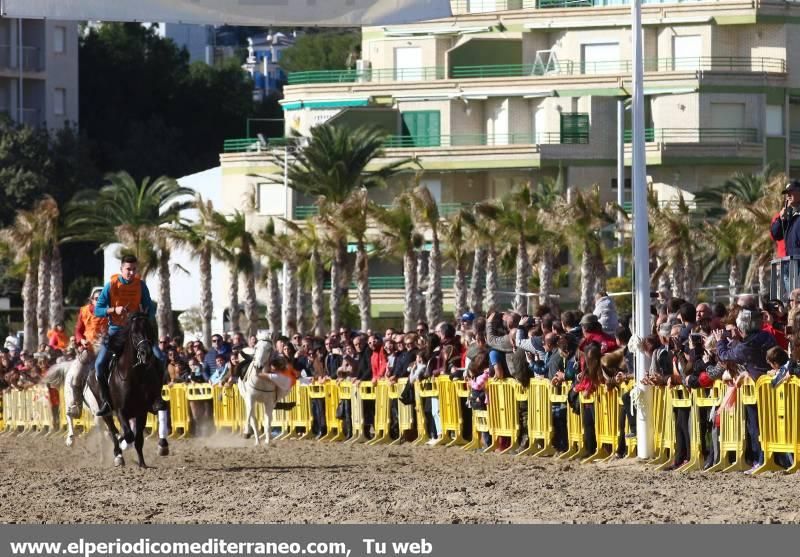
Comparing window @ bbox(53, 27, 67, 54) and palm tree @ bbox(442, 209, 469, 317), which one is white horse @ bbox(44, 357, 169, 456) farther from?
window @ bbox(53, 27, 67, 54)

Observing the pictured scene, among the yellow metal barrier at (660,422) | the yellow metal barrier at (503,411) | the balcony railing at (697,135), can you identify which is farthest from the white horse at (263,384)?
the balcony railing at (697,135)

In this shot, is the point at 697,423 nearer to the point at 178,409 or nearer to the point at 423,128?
the point at 178,409

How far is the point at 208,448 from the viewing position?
92.4ft

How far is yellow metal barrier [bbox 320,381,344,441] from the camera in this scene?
30.1 meters

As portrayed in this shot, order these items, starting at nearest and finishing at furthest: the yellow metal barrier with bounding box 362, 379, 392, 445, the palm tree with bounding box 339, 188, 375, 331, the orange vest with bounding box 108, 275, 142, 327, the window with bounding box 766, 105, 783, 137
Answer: the orange vest with bounding box 108, 275, 142, 327 → the yellow metal barrier with bounding box 362, 379, 392, 445 → the palm tree with bounding box 339, 188, 375, 331 → the window with bounding box 766, 105, 783, 137

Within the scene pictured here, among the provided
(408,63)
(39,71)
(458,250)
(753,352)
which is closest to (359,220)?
(458,250)

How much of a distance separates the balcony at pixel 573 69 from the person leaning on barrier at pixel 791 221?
4761cm

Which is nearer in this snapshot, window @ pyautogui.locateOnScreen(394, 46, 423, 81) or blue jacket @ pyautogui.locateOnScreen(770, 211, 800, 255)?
blue jacket @ pyautogui.locateOnScreen(770, 211, 800, 255)

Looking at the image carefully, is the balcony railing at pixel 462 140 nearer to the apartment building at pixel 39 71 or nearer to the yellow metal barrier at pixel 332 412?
the apartment building at pixel 39 71

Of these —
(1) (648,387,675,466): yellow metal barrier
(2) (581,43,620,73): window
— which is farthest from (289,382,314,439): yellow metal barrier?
(2) (581,43,620,73): window

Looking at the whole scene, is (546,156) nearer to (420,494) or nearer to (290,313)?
(290,313)

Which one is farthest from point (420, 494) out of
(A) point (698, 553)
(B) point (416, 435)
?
(B) point (416, 435)

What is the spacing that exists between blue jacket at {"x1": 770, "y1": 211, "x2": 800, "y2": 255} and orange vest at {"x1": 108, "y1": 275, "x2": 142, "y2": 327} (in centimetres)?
727

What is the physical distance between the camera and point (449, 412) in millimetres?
26734
